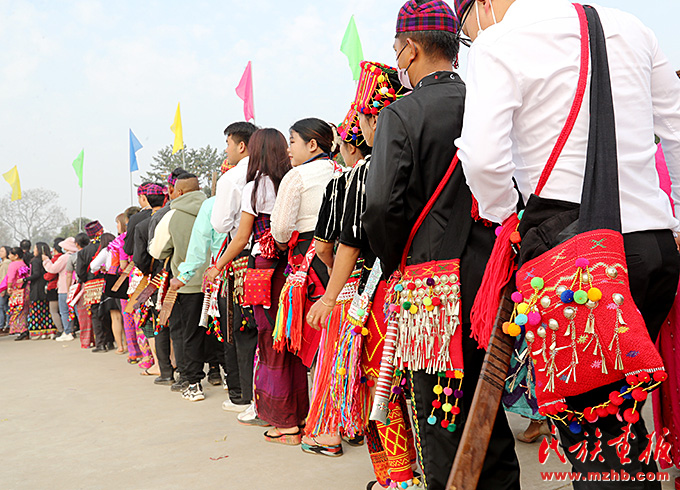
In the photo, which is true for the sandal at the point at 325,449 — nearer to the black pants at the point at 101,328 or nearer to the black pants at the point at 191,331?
the black pants at the point at 191,331

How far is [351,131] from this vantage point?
108 inches

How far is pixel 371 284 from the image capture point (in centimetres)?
243

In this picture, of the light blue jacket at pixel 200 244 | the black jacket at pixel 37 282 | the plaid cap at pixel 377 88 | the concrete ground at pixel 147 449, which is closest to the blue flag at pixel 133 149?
the black jacket at pixel 37 282

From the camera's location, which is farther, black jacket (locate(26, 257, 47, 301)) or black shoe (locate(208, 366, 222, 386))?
black jacket (locate(26, 257, 47, 301))

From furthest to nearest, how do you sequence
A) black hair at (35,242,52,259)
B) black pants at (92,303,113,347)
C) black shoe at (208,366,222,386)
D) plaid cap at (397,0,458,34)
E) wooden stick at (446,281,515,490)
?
black hair at (35,242,52,259), black pants at (92,303,113,347), black shoe at (208,366,222,386), plaid cap at (397,0,458,34), wooden stick at (446,281,515,490)

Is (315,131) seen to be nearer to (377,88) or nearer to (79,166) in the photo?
(377,88)

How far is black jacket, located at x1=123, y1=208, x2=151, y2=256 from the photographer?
20.6ft

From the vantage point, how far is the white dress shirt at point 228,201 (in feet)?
14.1

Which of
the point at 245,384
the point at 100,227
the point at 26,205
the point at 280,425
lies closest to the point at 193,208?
the point at 245,384

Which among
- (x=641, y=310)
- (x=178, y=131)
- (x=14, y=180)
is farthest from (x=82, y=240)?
(x=641, y=310)

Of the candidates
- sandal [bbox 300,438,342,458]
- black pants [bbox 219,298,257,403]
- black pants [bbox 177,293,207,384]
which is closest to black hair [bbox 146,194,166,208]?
black pants [bbox 177,293,207,384]

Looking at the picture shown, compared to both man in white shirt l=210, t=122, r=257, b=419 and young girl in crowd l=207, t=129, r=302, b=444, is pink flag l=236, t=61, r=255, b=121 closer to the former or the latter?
man in white shirt l=210, t=122, r=257, b=419

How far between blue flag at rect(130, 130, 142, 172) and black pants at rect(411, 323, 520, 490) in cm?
1359

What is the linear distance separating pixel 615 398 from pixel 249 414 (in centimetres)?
333
